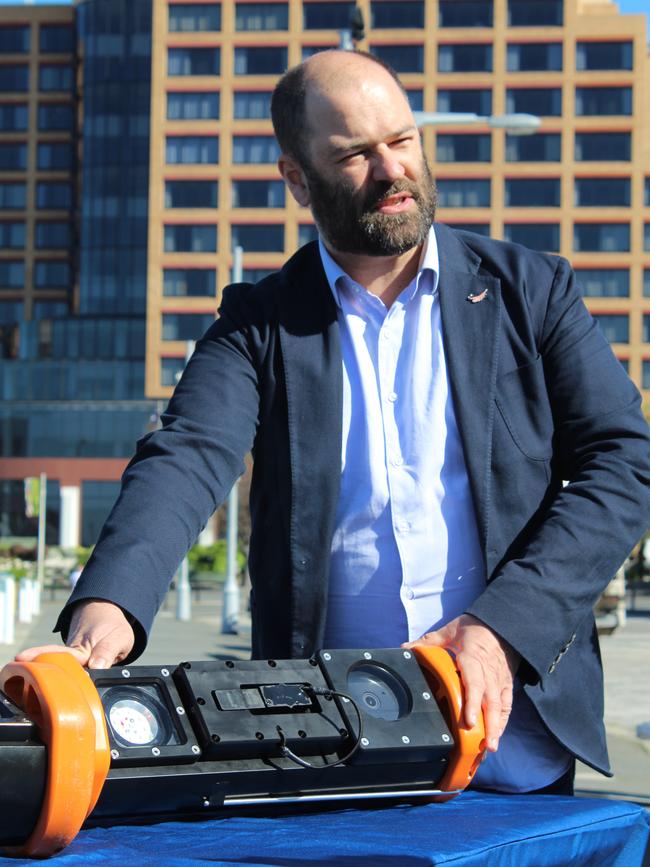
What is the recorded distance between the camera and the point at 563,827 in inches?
73.5

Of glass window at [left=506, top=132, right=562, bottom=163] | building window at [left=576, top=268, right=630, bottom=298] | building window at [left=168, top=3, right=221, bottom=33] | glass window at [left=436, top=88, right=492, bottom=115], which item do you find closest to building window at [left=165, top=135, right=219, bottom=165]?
building window at [left=168, top=3, right=221, bottom=33]

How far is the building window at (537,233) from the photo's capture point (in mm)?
83125

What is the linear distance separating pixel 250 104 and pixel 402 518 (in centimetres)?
8561

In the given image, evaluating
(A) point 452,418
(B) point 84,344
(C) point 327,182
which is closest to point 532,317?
(A) point 452,418

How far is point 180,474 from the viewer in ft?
7.40

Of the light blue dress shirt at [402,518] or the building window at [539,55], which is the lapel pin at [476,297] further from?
the building window at [539,55]

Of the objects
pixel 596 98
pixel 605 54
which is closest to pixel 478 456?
pixel 596 98

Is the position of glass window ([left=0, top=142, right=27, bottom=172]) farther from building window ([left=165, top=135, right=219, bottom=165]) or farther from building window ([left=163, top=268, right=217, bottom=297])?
building window ([left=163, top=268, right=217, bottom=297])

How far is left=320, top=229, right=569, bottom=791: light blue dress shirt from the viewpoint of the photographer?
2.36 metres

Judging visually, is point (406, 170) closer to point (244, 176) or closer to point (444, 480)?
point (444, 480)

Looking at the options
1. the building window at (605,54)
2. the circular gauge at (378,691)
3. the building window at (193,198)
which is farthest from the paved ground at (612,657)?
the building window at (605,54)

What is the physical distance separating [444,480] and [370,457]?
0.12m

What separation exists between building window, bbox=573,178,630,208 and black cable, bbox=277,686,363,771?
8396cm

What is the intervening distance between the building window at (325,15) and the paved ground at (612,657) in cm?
4669
